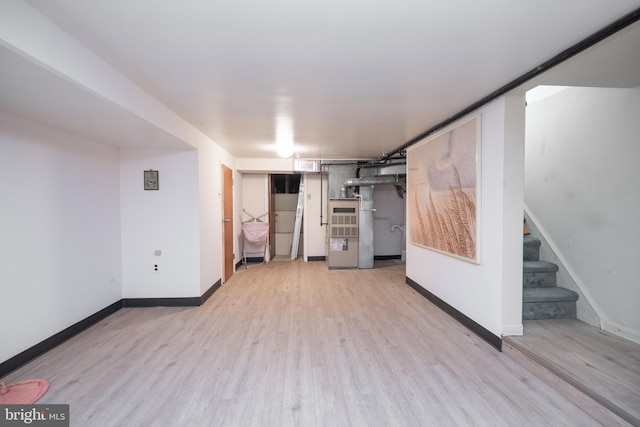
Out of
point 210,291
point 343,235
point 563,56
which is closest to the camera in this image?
point 563,56

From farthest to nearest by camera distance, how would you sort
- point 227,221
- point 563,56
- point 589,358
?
point 227,221 → point 589,358 → point 563,56

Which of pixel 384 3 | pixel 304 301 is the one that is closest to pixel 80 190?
pixel 304 301

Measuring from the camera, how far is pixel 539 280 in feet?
9.42

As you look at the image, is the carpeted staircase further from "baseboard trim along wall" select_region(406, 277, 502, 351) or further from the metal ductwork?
the metal ductwork

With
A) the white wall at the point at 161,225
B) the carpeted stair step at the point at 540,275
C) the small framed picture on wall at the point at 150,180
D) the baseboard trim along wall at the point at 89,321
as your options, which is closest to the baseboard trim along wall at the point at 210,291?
the baseboard trim along wall at the point at 89,321

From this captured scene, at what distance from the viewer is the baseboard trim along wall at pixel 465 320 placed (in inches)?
94.7

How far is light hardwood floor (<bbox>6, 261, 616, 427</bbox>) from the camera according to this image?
1.64 metres

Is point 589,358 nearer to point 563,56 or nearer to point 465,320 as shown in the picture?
point 465,320

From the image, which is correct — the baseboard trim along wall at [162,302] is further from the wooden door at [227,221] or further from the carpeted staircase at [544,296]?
the carpeted staircase at [544,296]

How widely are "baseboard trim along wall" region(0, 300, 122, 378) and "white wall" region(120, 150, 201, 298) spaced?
1.32 feet

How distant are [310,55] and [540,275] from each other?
3270mm

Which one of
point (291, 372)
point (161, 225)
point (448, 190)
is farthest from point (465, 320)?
point (161, 225)

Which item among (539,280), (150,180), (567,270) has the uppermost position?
(150,180)

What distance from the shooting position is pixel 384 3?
130cm
